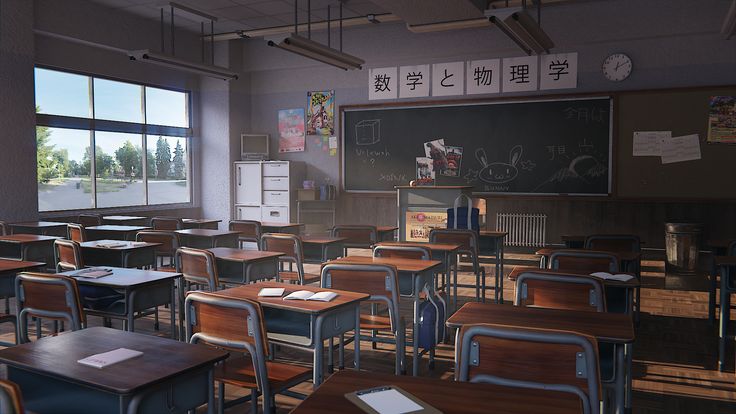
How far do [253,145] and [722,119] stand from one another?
7.40m

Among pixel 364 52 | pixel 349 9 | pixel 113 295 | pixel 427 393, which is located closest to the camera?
pixel 427 393

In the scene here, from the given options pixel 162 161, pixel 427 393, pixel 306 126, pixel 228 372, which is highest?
pixel 306 126

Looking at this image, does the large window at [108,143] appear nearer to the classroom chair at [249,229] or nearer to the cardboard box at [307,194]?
the cardboard box at [307,194]

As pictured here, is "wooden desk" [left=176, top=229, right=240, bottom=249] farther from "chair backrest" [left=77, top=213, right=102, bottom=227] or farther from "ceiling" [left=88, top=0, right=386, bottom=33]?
"ceiling" [left=88, top=0, right=386, bottom=33]

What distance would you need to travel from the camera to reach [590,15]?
8.36 meters

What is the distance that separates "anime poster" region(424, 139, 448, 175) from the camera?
945 centimetres

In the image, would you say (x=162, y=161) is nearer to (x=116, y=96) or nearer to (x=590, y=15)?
(x=116, y=96)

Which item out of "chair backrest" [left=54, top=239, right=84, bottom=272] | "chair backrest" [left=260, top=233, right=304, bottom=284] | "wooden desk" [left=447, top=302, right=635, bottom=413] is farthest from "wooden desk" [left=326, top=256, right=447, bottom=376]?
"chair backrest" [left=54, top=239, right=84, bottom=272]

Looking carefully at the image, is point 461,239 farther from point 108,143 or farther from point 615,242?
point 108,143

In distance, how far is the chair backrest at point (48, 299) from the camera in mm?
2773

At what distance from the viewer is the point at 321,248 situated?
5438 mm

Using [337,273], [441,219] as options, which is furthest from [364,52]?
[337,273]

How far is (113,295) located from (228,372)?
54.2 inches

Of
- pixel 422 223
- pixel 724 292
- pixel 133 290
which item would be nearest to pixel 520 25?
pixel 724 292
